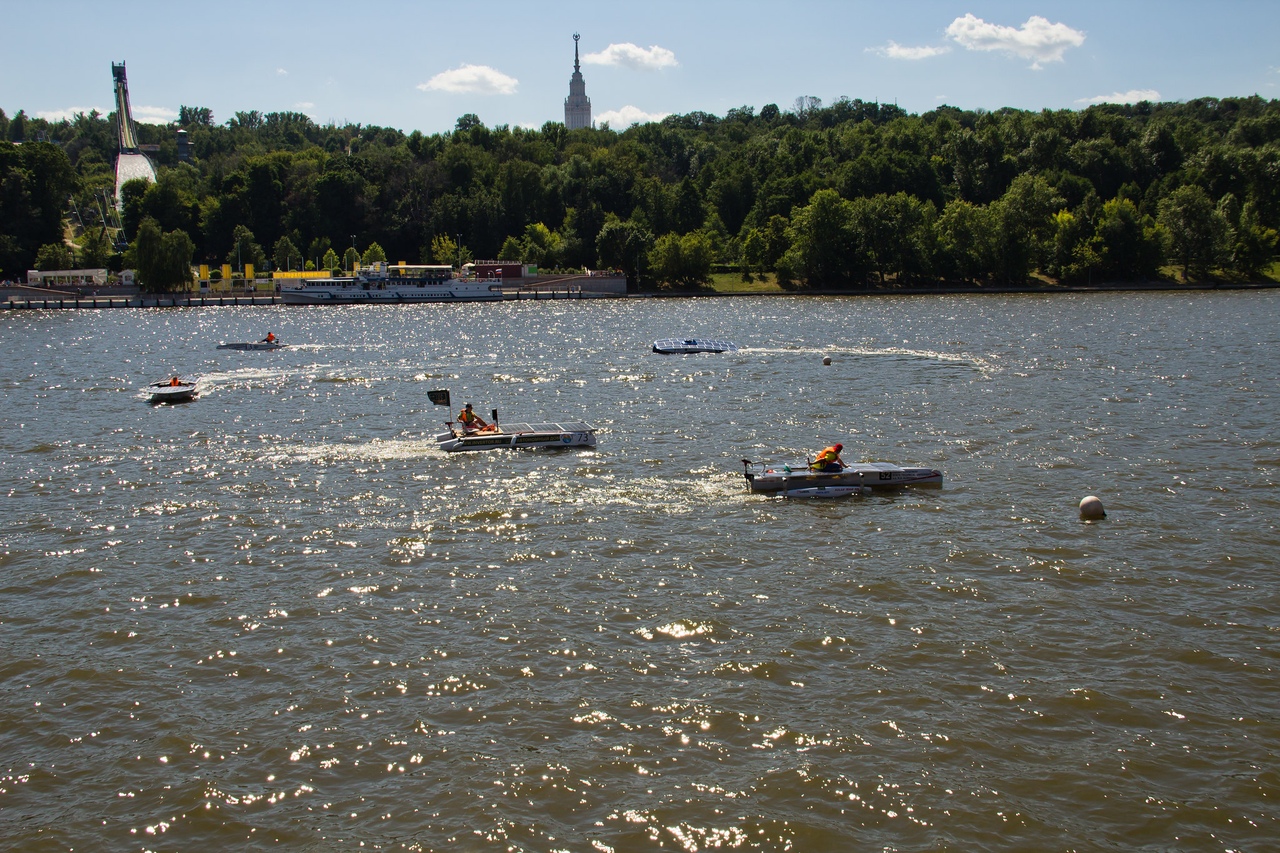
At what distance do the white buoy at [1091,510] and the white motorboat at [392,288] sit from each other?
151352 millimetres

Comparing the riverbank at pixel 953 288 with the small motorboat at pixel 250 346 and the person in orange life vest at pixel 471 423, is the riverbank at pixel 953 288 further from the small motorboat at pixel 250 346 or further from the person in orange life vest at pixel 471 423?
the person in orange life vest at pixel 471 423

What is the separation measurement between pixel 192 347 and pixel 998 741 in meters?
89.6

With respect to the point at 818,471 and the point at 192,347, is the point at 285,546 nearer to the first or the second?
the point at 818,471

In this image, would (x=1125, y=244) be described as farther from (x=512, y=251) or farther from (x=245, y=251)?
(x=245, y=251)

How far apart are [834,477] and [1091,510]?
7.76 m

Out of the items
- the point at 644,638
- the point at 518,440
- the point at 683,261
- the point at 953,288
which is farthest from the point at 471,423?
the point at 683,261

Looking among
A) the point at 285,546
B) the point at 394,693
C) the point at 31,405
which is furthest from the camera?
the point at 31,405

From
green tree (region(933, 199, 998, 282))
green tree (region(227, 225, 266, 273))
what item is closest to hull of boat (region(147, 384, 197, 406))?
green tree (region(933, 199, 998, 282))

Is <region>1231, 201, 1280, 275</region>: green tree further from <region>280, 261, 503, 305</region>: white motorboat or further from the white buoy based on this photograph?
the white buoy

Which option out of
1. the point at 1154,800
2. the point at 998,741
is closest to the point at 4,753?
the point at 998,741

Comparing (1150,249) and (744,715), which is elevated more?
(1150,249)

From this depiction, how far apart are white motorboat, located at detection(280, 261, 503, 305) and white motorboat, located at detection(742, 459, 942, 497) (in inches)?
5728

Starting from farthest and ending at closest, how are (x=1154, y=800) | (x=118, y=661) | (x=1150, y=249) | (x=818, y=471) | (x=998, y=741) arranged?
(x=1150, y=249) → (x=818, y=471) → (x=118, y=661) → (x=998, y=741) → (x=1154, y=800)

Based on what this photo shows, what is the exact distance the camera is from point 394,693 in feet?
67.5
